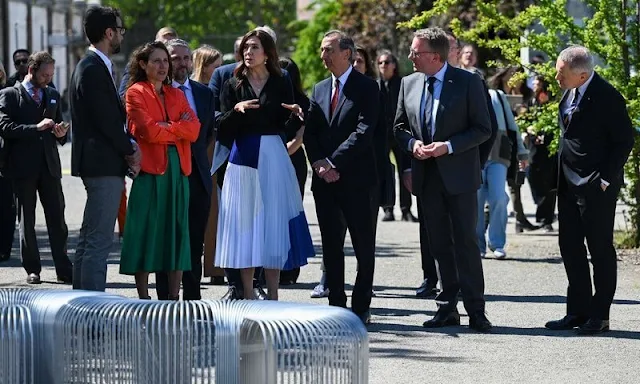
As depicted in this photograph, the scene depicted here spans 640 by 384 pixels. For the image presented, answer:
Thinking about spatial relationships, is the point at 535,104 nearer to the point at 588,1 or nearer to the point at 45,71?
the point at 588,1

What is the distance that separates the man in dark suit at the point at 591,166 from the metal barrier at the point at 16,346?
13.8ft

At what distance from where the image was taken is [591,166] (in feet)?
30.5

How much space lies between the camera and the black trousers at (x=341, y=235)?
971 centimetres

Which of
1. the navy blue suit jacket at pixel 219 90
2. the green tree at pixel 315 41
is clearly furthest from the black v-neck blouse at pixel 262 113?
the green tree at pixel 315 41

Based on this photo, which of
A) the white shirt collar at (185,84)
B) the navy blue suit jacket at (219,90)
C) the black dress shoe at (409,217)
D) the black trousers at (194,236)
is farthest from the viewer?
the black dress shoe at (409,217)

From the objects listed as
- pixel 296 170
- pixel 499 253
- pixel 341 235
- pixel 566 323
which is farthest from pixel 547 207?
pixel 566 323

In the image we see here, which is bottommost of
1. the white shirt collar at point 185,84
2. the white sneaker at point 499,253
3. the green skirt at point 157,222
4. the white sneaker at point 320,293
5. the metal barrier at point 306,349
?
the white sneaker at point 320,293

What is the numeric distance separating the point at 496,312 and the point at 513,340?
1315mm

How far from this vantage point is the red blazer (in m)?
9.38

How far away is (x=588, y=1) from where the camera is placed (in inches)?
550

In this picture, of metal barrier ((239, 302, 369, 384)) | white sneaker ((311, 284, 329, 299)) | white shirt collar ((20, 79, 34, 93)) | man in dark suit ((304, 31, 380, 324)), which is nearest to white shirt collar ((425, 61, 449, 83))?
man in dark suit ((304, 31, 380, 324))

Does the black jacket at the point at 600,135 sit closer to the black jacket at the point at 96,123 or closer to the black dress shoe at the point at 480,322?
the black dress shoe at the point at 480,322

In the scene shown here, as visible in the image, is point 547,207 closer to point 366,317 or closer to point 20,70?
point 20,70

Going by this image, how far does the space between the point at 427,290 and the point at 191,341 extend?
5406 mm
